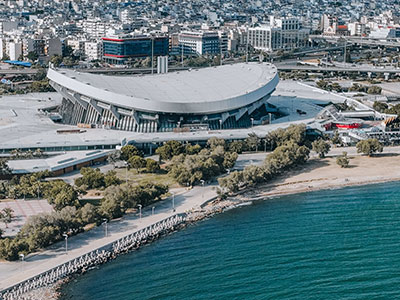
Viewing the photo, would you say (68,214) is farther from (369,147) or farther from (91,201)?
(369,147)

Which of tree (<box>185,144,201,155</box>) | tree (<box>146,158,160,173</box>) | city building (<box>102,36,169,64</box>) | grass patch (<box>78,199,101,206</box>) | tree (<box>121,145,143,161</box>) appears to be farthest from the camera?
city building (<box>102,36,169,64</box>)

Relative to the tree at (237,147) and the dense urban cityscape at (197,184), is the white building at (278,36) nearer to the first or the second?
the dense urban cityscape at (197,184)

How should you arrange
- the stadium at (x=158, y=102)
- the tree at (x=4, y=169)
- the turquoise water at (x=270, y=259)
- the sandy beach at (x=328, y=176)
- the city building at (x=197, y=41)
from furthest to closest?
1. the city building at (x=197, y=41)
2. the stadium at (x=158, y=102)
3. the sandy beach at (x=328, y=176)
4. the tree at (x=4, y=169)
5. the turquoise water at (x=270, y=259)

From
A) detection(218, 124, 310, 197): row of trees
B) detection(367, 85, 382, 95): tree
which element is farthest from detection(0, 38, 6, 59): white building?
detection(218, 124, 310, 197): row of trees

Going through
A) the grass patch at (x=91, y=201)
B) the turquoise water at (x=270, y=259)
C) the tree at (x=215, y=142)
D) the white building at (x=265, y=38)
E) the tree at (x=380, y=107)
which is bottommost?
the turquoise water at (x=270, y=259)

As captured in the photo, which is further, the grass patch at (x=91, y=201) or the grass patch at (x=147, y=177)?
the grass patch at (x=147, y=177)

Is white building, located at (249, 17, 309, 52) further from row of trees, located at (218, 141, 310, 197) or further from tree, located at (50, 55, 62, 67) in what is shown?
row of trees, located at (218, 141, 310, 197)

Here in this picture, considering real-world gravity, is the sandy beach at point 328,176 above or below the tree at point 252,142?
below

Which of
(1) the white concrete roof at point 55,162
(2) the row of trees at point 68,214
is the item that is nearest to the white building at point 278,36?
(1) the white concrete roof at point 55,162
